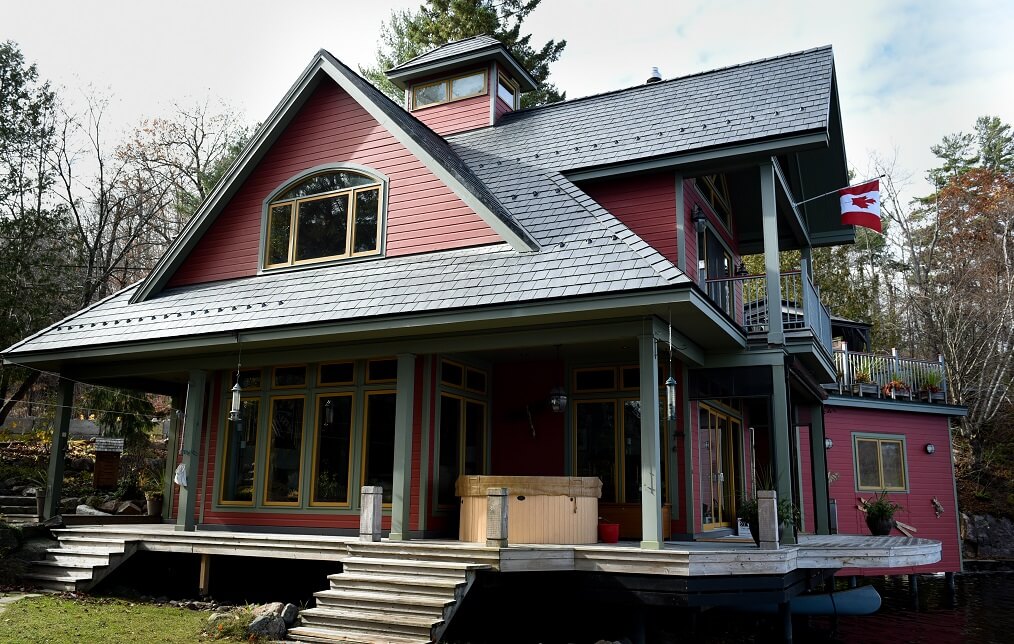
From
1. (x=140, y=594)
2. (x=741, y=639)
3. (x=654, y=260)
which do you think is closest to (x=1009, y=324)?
(x=741, y=639)

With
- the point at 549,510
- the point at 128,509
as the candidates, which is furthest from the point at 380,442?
the point at 128,509

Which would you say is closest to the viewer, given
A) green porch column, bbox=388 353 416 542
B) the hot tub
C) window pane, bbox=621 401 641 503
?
the hot tub

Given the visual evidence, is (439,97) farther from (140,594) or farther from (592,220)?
(140,594)

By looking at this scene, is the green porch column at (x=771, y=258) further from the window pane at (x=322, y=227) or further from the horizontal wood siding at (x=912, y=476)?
the horizontal wood siding at (x=912, y=476)

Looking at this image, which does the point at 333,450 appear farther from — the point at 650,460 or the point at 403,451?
the point at 650,460

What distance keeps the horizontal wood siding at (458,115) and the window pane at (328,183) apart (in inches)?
181

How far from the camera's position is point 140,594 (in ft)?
39.1

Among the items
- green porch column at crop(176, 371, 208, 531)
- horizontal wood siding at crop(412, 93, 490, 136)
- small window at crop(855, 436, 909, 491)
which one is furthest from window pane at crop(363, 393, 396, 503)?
small window at crop(855, 436, 909, 491)

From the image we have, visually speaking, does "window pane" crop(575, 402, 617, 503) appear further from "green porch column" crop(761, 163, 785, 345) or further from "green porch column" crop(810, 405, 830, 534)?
"green porch column" crop(810, 405, 830, 534)

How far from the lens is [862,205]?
1410cm

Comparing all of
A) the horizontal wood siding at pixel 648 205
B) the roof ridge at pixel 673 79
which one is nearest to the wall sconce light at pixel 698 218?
the horizontal wood siding at pixel 648 205

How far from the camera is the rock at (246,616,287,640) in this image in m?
8.86

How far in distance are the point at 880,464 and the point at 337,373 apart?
1472 cm

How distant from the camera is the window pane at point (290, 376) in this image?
1307 cm
